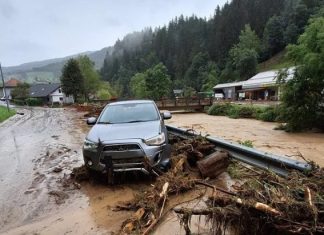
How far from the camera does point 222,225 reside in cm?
375

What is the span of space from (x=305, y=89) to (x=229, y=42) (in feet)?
308

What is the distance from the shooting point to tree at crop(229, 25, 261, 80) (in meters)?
81.0

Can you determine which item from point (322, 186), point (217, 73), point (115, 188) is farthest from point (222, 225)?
point (217, 73)

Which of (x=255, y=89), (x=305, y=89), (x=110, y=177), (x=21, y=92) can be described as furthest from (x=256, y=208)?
(x=21, y=92)

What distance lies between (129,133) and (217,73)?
308 feet

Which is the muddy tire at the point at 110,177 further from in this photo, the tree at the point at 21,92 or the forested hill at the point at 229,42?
the tree at the point at 21,92

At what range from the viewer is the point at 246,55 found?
81.4 m

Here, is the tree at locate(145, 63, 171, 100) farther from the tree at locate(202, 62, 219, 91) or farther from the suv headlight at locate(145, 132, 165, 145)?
the suv headlight at locate(145, 132, 165, 145)

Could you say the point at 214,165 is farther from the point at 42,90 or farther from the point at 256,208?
the point at 42,90

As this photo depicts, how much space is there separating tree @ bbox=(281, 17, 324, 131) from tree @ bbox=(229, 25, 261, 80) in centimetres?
6313

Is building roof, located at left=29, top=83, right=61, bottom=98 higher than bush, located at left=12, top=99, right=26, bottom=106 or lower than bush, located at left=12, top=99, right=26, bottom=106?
higher

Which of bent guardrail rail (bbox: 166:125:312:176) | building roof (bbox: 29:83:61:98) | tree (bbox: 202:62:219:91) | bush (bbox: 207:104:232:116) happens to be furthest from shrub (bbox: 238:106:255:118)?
building roof (bbox: 29:83:61:98)

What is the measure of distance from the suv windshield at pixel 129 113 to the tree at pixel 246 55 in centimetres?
7465

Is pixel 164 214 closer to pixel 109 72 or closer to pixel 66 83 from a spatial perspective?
pixel 66 83
